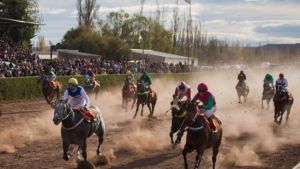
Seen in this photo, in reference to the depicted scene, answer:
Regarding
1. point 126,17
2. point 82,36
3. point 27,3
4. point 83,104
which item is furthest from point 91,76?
point 126,17

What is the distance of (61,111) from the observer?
473 inches

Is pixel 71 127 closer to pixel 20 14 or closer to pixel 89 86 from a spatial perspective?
pixel 89 86

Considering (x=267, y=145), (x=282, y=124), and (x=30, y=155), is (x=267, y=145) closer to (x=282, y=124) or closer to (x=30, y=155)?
(x=282, y=124)

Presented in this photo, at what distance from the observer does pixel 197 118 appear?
11.6 m

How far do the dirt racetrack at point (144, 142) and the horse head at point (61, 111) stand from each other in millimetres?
1550

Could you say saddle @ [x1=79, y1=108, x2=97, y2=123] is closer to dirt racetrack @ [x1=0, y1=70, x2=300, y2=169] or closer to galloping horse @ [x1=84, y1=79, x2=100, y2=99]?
dirt racetrack @ [x1=0, y1=70, x2=300, y2=169]

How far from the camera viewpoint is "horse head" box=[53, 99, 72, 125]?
11844 millimetres

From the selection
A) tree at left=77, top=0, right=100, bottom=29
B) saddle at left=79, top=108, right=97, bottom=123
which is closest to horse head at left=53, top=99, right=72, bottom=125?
saddle at left=79, top=108, right=97, bottom=123

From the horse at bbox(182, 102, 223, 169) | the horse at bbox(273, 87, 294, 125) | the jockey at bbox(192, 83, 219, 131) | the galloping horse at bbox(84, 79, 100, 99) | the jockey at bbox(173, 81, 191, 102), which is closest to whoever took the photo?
the horse at bbox(182, 102, 223, 169)

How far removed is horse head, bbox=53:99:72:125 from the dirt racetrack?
155 centimetres

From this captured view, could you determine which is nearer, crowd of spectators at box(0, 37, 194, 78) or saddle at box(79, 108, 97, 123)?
saddle at box(79, 108, 97, 123)

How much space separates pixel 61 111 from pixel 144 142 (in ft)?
16.8

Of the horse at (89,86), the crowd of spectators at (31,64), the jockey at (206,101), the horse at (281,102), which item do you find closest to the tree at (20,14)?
→ the crowd of spectators at (31,64)

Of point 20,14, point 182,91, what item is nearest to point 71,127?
point 182,91
